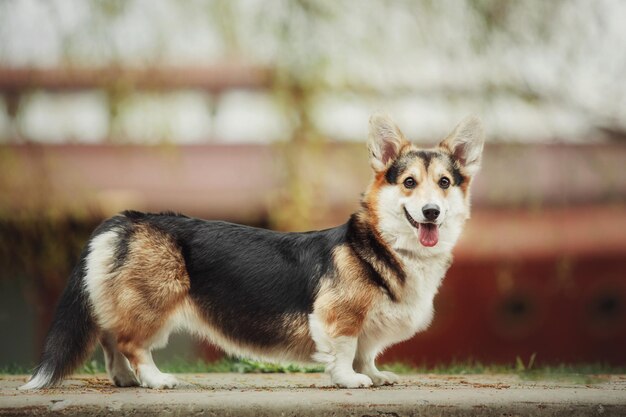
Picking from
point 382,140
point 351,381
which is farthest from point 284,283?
point 382,140

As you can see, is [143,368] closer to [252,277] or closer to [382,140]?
[252,277]

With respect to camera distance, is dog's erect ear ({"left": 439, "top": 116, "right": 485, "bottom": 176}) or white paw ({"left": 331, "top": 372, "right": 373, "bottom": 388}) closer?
white paw ({"left": 331, "top": 372, "right": 373, "bottom": 388})

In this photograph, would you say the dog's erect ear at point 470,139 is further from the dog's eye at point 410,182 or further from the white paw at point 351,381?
the white paw at point 351,381

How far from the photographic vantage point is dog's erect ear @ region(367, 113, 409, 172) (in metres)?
4.19

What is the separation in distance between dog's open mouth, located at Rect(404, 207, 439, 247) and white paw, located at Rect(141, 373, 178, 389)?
50.4 inches

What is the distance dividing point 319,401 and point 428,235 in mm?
920

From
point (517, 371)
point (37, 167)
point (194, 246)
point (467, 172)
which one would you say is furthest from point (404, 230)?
point (37, 167)

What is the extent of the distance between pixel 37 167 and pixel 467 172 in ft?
9.51

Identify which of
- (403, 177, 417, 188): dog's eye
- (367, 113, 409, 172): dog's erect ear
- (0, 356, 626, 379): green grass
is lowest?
(0, 356, 626, 379): green grass

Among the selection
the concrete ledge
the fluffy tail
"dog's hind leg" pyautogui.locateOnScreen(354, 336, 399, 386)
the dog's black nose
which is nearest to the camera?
the concrete ledge

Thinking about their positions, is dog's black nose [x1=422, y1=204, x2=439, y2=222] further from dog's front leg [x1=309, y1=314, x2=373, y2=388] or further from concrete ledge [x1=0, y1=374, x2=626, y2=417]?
concrete ledge [x1=0, y1=374, x2=626, y2=417]

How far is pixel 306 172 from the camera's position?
221 inches

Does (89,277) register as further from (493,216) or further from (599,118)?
(493,216)

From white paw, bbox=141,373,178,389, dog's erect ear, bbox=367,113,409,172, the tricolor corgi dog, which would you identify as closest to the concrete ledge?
white paw, bbox=141,373,178,389
